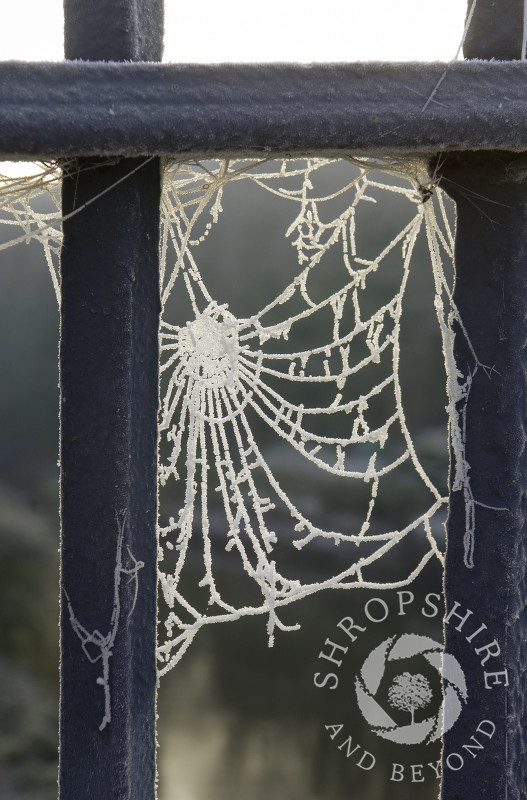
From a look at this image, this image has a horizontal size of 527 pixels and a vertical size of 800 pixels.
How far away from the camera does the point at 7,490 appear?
371 centimetres

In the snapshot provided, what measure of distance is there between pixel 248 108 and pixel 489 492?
320 mm

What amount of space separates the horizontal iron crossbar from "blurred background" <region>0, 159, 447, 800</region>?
2659 millimetres

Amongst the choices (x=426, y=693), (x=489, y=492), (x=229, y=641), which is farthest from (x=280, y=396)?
(x=229, y=641)

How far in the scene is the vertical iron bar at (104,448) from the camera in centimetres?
50

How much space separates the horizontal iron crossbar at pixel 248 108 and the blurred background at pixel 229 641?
2.66 m

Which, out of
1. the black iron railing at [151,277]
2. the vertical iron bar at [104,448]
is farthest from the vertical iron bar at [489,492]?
the vertical iron bar at [104,448]

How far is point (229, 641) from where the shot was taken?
12.5 ft

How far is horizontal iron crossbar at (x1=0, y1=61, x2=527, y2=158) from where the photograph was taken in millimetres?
455

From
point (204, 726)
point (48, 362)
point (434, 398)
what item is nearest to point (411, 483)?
point (434, 398)

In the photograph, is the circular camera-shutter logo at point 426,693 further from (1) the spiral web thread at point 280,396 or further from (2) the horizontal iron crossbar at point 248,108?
(2) the horizontal iron crossbar at point 248,108

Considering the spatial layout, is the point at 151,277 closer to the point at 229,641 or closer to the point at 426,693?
the point at 426,693

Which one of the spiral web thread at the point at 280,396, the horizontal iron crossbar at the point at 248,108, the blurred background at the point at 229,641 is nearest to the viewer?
the horizontal iron crossbar at the point at 248,108

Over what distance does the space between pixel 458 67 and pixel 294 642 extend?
342 cm

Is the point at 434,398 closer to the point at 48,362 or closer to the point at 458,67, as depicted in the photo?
the point at 48,362
